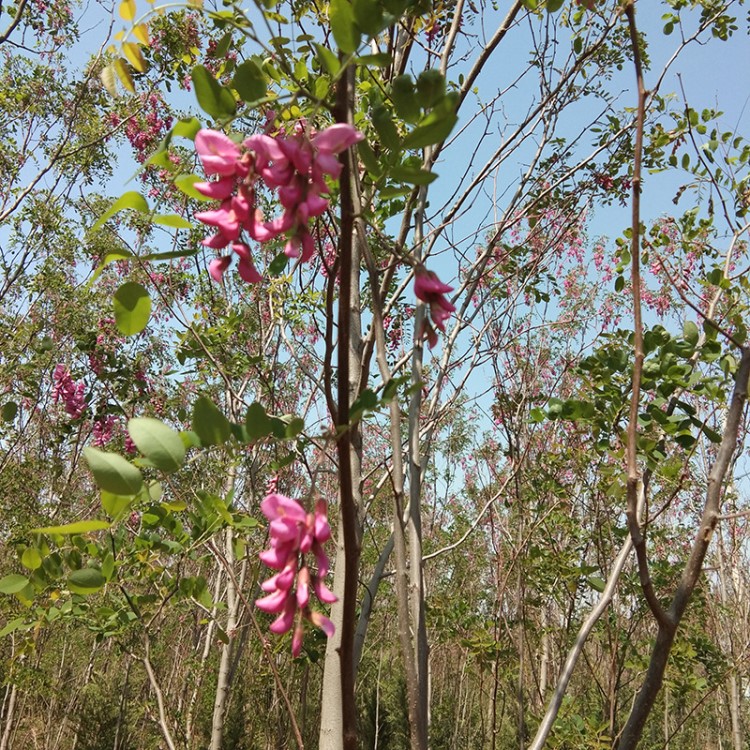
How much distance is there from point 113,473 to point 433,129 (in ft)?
1.32

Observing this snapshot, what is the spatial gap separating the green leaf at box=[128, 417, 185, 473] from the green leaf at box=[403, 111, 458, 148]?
0.34 metres

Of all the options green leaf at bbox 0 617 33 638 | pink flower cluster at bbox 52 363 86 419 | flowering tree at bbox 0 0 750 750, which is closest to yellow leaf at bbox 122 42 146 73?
flowering tree at bbox 0 0 750 750

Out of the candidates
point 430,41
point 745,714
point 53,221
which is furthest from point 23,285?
point 745,714

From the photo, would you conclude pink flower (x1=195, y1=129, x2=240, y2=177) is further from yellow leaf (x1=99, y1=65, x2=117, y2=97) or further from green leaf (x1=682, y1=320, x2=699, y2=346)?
green leaf (x1=682, y1=320, x2=699, y2=346)

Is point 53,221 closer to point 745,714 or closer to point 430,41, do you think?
point 430,41

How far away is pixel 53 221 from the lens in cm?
558

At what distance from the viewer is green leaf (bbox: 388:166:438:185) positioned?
565 mm

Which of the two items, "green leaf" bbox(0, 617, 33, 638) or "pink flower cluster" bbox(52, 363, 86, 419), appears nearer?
"green leaf" bbox(0, 617, 33, 638)

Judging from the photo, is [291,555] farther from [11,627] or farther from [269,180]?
[11,627]

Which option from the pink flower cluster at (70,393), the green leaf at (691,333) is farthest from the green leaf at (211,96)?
the pink flower cluster at (70,393)

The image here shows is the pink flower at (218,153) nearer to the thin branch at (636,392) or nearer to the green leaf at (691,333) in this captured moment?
the thin branch at (636,392)

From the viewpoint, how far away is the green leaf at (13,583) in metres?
1.01

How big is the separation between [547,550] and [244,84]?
145 inches

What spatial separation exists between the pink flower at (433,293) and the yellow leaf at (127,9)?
0.43 meters
